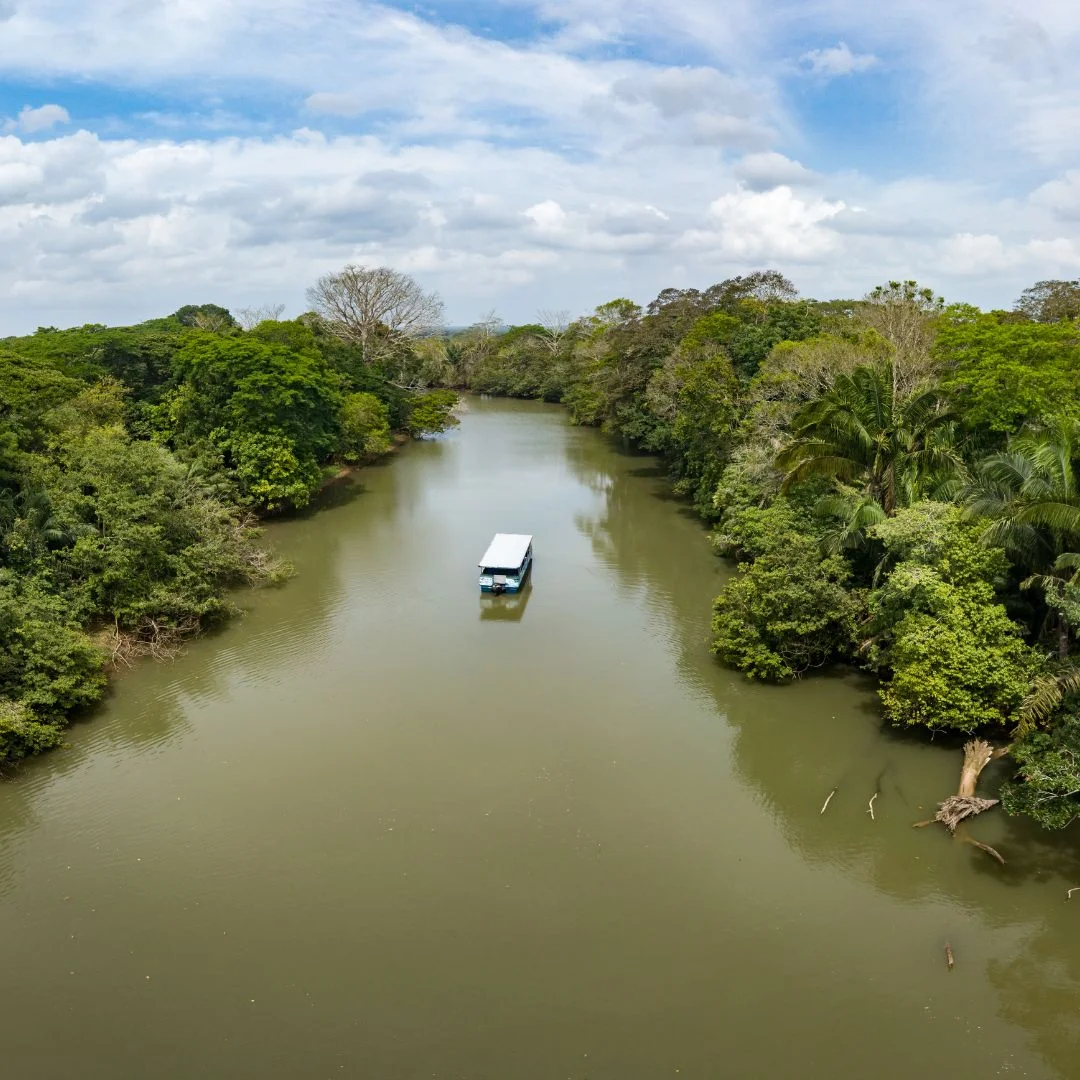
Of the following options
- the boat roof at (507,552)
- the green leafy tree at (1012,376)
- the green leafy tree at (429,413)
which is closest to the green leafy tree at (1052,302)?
the green leafy tree at (1012,376)

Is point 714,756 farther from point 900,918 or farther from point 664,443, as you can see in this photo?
point 664,443

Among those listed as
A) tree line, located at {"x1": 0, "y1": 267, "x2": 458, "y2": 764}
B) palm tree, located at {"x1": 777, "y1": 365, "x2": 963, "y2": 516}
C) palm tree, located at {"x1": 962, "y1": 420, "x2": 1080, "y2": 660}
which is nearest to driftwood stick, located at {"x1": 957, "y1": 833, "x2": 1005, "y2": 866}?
palm tree, located at {"x1": 962, "y1": 420, "x2": 1080, "y2": 660}

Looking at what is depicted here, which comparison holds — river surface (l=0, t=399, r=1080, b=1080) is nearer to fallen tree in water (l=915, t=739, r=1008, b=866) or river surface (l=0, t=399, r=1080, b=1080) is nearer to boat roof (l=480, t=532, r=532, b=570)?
fallen tree in water (l=915, t=739, r=1008, b=866)

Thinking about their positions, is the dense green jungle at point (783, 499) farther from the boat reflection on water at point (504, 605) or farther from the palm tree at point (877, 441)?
the boat reflection on water at point (504, 605)

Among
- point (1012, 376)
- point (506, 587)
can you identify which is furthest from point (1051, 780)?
point (506, 587)

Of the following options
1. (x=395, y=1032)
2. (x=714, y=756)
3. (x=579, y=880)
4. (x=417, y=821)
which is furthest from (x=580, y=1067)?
(x=714, y=756)

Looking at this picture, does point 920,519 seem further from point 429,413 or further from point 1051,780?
point 429,413
